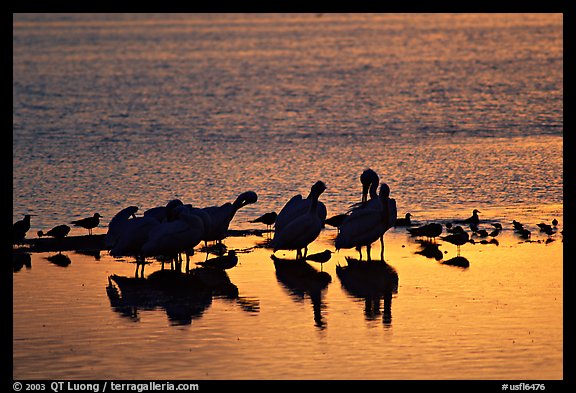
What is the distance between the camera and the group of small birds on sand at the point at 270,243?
14789 mm

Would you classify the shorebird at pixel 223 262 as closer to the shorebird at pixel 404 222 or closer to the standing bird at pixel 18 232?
the standing bird at pixel 18 232

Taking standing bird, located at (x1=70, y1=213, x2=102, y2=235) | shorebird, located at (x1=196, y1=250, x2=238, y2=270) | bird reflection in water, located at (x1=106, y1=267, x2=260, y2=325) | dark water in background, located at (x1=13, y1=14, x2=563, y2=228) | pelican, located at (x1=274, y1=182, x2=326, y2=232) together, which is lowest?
bird reflection in water, located at (x1=106, y1=267, x2=260, y2=325)

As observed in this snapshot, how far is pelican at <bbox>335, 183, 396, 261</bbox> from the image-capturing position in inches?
605

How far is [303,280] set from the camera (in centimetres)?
1436

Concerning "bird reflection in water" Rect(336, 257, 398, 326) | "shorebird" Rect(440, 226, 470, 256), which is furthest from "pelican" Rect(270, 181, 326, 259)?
"shorebird" Rect(440, 226, 470, 256)

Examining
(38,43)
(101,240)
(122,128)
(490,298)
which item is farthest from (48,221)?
(38,43)

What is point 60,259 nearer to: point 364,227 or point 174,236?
point 174,236

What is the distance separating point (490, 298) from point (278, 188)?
947 centimetres

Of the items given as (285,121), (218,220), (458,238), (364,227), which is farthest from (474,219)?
(285,121)

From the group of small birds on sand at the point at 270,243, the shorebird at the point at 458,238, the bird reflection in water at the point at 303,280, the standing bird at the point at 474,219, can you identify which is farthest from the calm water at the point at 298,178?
the standing bird at the point at 474,219

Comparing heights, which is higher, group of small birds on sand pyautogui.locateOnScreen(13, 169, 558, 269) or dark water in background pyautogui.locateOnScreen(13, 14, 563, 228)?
dark water in background pyautogui.locateOnScreen(13, 14, 563, 228)

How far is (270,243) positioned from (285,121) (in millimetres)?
17240

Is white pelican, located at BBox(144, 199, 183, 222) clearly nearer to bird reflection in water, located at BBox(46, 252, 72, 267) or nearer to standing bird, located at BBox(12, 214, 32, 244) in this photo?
bird reflection in water, located at BBox(46, 252, 72, 267)

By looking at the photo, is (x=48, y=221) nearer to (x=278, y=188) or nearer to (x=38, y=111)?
(x=278, y=188)
